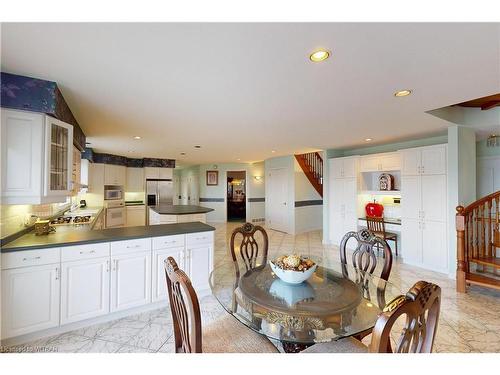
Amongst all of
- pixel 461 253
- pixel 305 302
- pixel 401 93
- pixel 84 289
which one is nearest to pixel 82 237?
pixel 84 289

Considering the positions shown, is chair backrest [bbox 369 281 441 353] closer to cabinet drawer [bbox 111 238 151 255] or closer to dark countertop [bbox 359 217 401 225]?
cabinet drawer [bbox 111 238 151 255]

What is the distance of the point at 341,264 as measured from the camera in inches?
95.0

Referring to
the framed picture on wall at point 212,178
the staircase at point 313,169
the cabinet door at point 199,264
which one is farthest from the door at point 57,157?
the framed picture on wall at point 212,178

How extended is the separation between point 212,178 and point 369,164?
20.0 ft

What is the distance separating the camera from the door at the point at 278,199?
278 inches

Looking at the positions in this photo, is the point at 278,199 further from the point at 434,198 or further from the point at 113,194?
the point at 113,194

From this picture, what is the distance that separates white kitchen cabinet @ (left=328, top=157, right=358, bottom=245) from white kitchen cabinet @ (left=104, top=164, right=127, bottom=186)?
6.24 meters

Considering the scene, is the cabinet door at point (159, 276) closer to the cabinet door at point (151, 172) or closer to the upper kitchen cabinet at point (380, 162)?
the upper kitchen cabinet at point (380, 162)

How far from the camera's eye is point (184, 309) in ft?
3.72

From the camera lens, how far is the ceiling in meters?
1.33

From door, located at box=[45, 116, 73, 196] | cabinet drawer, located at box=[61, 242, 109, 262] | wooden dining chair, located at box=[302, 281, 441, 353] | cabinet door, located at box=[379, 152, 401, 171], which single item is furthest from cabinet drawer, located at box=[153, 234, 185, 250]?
cabinet door, located at box=[379, 152, 401, 171]
